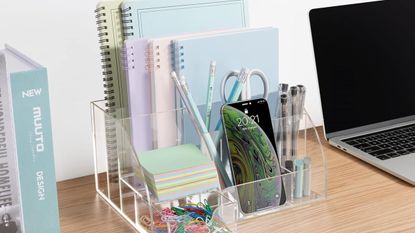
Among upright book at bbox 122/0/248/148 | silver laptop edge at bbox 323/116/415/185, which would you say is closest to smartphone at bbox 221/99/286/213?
upright book at bbox 122/0/248/148

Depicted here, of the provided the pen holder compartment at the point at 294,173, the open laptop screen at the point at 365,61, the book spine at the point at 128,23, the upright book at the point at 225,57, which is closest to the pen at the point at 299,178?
the pen holder compartment at the point at 294,173

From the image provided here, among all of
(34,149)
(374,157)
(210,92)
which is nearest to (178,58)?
(210,92)

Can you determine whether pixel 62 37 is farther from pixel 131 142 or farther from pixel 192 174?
pixel 192 174

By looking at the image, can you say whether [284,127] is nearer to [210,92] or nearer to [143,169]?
[210,92]

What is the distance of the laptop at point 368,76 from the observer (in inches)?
47.7

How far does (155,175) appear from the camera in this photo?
91 centimetres

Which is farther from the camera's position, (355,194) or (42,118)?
(355,194)

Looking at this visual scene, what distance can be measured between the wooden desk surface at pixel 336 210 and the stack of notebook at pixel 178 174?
3.5 inches

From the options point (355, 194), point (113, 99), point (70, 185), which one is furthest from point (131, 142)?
point (355, 194)

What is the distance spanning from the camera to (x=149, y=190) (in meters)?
0.94

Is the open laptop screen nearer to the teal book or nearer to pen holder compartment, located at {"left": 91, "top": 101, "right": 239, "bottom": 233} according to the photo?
pen holder compartment, located at {"left": 91, "top": 101, "right": 239, "bottom": 233}

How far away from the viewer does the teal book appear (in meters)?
0.80

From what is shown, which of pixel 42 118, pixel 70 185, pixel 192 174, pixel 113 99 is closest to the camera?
pixel 42 118

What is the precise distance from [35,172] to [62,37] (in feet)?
1.16
